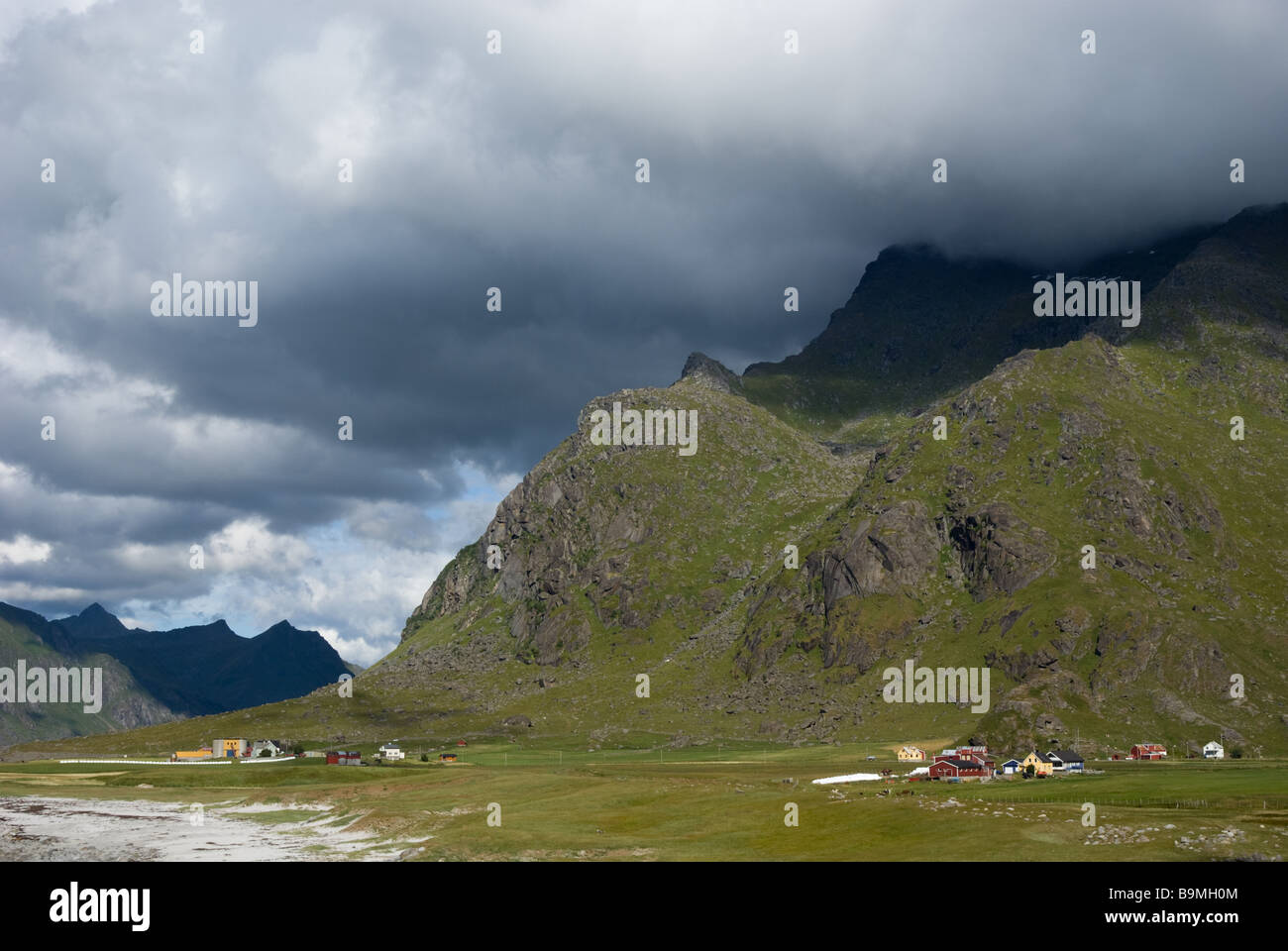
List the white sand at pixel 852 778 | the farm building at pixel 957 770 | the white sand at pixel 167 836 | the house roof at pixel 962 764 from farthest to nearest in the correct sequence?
1. the house roof at pixel 962 764
2. the white sand at pixel 852 778
3. the farm building at pixel 957 770
4. the white sand at pixel 167 836

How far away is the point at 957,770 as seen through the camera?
18775cm

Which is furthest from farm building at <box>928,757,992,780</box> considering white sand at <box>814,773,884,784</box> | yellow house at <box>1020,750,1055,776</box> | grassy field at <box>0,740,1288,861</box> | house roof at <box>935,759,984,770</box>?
grassy field at <box>0,740,1288,861</box>

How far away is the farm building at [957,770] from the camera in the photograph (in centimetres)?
18712

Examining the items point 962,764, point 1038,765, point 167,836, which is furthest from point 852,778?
point 167,836

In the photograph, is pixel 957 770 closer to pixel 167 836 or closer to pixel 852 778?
pixel 852 778

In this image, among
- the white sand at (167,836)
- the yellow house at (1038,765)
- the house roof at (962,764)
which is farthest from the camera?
the yellow house at (1038,765)

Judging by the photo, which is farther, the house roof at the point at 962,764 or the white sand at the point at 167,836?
the house roof at the point at 962,764

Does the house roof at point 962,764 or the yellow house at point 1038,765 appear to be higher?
the house roof at point 962,764

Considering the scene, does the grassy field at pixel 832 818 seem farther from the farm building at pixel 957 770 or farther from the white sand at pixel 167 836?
the farm building at pixel 957 770

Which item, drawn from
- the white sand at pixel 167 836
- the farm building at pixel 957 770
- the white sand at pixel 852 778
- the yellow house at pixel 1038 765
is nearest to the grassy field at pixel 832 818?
the white sand at pixel 167 836
